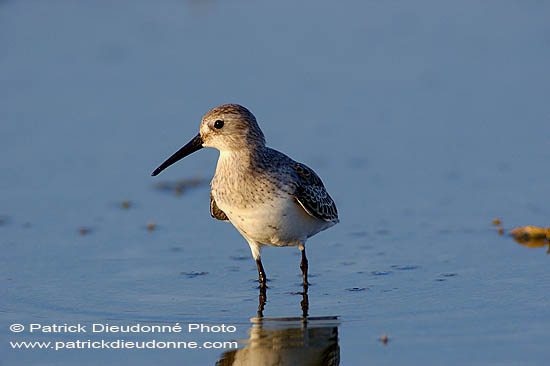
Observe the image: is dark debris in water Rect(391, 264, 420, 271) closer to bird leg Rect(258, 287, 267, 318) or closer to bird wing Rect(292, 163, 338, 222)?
bird wing Rect(292, 163, 338, 222)

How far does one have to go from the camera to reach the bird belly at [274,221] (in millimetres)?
8031

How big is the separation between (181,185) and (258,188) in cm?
380

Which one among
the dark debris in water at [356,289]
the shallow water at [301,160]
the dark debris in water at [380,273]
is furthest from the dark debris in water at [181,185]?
the dark debris in water at [356,289]

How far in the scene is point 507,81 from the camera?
14688 mm

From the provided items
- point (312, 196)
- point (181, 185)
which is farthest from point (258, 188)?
point (181, 185)

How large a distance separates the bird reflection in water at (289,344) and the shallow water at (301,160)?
24mm

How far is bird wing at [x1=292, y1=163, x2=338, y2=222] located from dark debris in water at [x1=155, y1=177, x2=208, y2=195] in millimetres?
3259

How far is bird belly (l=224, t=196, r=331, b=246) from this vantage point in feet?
26.3

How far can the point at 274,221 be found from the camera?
8.08 m

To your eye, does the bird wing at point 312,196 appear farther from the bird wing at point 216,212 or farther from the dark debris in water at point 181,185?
the dark debris in water at point 181,185

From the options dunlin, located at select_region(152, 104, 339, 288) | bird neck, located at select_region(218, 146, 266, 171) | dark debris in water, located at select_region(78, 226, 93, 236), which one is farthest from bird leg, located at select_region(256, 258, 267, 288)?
dark debris in water, located at select_region(78, 226, 93, 236)

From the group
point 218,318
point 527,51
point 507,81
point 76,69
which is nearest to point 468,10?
point 527,51

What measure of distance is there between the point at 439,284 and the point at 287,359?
2.14 meters

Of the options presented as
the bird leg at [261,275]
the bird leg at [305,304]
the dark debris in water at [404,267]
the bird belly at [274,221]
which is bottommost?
the bird leg at [305,304]
